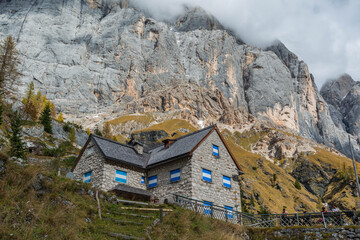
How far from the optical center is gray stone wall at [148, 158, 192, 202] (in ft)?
92.9

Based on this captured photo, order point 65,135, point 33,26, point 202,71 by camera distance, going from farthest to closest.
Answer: point 202,71 < point 33,26 < point 65,135

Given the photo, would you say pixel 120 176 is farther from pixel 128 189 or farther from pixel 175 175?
pixel 175 175

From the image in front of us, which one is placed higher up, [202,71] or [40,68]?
[202,71]

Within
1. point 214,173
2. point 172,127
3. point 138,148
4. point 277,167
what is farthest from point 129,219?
point 172,127

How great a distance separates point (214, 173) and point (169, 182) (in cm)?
431

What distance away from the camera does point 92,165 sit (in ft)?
99.7

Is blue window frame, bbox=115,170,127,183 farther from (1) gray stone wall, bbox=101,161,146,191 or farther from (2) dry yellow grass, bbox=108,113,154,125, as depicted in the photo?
(2) dry yellow grass, bbox=108,113,154,125

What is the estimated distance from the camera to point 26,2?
181750 mm

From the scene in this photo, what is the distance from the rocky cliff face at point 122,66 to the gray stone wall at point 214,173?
380 feet

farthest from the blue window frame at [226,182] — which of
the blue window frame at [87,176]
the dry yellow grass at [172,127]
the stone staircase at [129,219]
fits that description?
the dry yellow grass at [172,127]

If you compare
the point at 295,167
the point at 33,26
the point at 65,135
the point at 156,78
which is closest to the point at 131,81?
the point at 156,78

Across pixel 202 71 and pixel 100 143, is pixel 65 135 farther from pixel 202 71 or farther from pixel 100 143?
pixel 202 71

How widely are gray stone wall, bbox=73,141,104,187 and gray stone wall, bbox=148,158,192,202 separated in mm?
5106

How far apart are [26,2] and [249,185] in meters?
172
